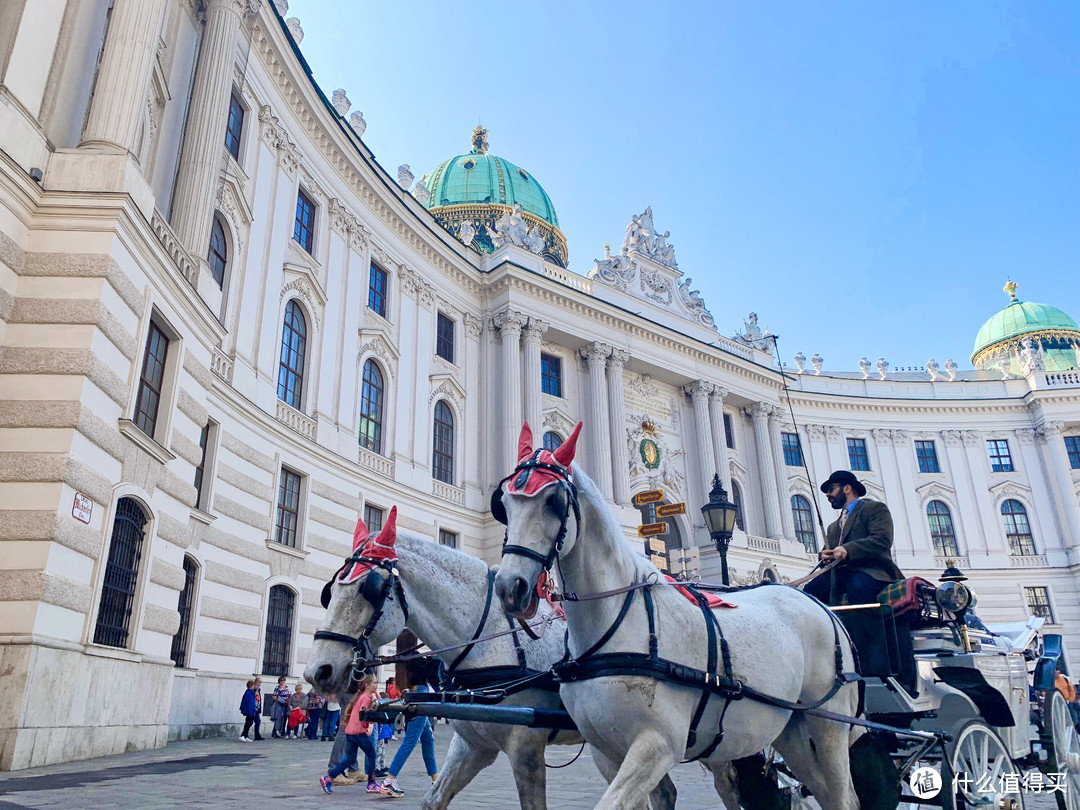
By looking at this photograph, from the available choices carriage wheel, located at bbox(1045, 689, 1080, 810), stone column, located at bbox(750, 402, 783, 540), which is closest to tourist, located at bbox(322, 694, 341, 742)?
carriage wheel, located at bbox(1045, 689, 1080, 810)

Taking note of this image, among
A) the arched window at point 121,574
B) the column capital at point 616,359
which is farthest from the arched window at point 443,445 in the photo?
the arched window at point 121,574

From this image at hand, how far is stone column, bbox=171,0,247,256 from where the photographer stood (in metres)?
15.3

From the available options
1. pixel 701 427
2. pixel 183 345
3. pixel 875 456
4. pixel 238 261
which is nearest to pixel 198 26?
pixel 238 261

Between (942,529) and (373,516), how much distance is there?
34.2 m

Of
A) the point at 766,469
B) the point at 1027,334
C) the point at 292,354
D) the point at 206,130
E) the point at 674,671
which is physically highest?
the point at 1027,334

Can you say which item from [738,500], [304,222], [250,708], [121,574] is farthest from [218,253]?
[738,500]

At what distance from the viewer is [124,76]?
1207 centimetres

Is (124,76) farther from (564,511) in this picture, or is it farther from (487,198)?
(487,198)

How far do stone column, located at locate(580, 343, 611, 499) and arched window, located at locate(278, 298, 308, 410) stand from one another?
511 inches

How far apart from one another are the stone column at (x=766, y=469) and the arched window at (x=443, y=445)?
17679 millimetres

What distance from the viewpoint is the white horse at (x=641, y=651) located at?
12.3 feet

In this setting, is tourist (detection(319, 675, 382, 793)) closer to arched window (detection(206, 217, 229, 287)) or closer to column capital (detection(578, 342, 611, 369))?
arched window (detection(206, 217, 229, 287))

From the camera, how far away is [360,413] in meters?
23.7

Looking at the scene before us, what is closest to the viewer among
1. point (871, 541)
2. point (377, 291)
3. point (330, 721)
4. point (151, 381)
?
point (871, 541)
